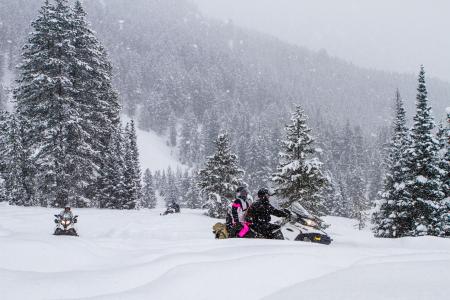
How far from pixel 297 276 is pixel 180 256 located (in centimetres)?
189

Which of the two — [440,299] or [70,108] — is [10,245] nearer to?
[440,299]

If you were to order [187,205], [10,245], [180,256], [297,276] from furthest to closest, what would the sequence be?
[187,205], [10,245], [180,256], [297,276]

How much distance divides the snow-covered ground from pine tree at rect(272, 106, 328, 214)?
1857 cm

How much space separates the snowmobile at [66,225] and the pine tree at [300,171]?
14779 millimetres

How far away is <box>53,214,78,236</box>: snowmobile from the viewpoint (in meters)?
13.4

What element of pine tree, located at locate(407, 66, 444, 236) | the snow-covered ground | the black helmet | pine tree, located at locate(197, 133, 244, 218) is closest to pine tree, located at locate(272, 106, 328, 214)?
pine tree, located at locate(407, 66, 444, 236)

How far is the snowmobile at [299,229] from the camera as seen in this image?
944 centimetres

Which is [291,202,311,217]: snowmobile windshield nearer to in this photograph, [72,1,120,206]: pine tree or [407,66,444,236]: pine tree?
[407,66,444,236]: pine tree

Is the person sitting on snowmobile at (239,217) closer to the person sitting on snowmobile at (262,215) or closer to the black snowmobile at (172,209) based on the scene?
the person sitting on snowmobile at (262,215)


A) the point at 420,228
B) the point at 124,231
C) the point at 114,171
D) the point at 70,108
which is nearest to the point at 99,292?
the point at 124,231

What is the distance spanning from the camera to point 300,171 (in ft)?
85.4

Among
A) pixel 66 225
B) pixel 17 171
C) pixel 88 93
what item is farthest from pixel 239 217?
pixel 17 171

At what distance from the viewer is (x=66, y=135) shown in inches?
1028

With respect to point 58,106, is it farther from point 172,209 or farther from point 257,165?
point 257,165
